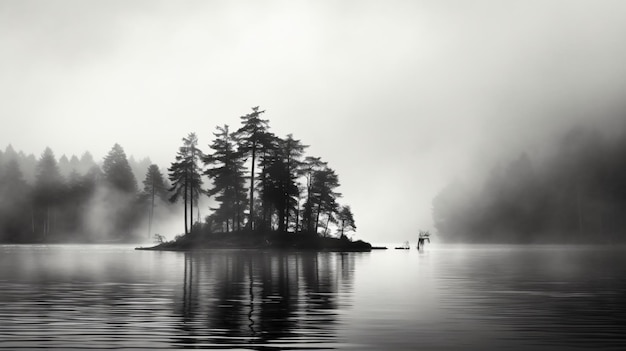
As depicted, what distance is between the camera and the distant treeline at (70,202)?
446ft

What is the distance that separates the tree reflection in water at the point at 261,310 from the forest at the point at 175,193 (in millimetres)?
55153

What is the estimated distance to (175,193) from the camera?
122m

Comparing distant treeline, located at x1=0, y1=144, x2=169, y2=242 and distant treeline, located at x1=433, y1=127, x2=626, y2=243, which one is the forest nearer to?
distant treeline, located at x1=0, y1=144, x2=169, y2=242

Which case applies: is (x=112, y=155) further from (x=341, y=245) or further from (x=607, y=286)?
(x=607, y=286)

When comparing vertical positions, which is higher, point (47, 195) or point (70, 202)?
point (47, 195)

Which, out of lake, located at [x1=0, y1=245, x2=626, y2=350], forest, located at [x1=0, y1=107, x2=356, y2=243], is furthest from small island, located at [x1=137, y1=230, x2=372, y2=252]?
lake, located at [x1=0, y1=245, x2=626, y2=350]

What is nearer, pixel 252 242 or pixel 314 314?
pixel 314 314

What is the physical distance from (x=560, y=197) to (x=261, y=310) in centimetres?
15194

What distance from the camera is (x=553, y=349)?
15.3 meters

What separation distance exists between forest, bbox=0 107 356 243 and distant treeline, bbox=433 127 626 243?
70.6m

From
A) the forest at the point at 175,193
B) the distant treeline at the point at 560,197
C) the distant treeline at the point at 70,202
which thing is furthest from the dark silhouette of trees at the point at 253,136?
the distant treeline at the point at 560,197

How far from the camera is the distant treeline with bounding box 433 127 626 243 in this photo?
155375mm

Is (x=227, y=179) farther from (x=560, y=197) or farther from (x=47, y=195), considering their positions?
(x=560, y=197)

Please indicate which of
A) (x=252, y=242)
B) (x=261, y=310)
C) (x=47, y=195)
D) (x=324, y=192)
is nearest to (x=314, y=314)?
(x=261, y=310)
